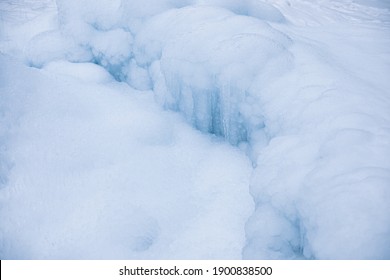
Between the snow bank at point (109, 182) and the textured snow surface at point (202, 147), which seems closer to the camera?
the textured snow surface at point (202, 147)

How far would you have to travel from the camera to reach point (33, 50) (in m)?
4.99

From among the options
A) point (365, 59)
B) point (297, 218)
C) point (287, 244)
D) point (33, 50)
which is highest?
point (365, 59)

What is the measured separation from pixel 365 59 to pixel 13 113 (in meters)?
3.89

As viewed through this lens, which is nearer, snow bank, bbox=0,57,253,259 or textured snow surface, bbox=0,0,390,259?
textured snow surface, bbox=0,0,390,259

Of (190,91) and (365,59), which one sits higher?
(365,59)

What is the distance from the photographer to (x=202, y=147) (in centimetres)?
330

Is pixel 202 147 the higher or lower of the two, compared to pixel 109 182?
higher

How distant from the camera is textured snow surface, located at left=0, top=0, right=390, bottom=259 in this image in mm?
2127

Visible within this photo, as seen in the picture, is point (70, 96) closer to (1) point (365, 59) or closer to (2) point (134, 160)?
(2) point (134, 160)

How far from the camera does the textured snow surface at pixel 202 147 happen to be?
6.98 feet

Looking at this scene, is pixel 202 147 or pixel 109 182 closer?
pixel 109 182
